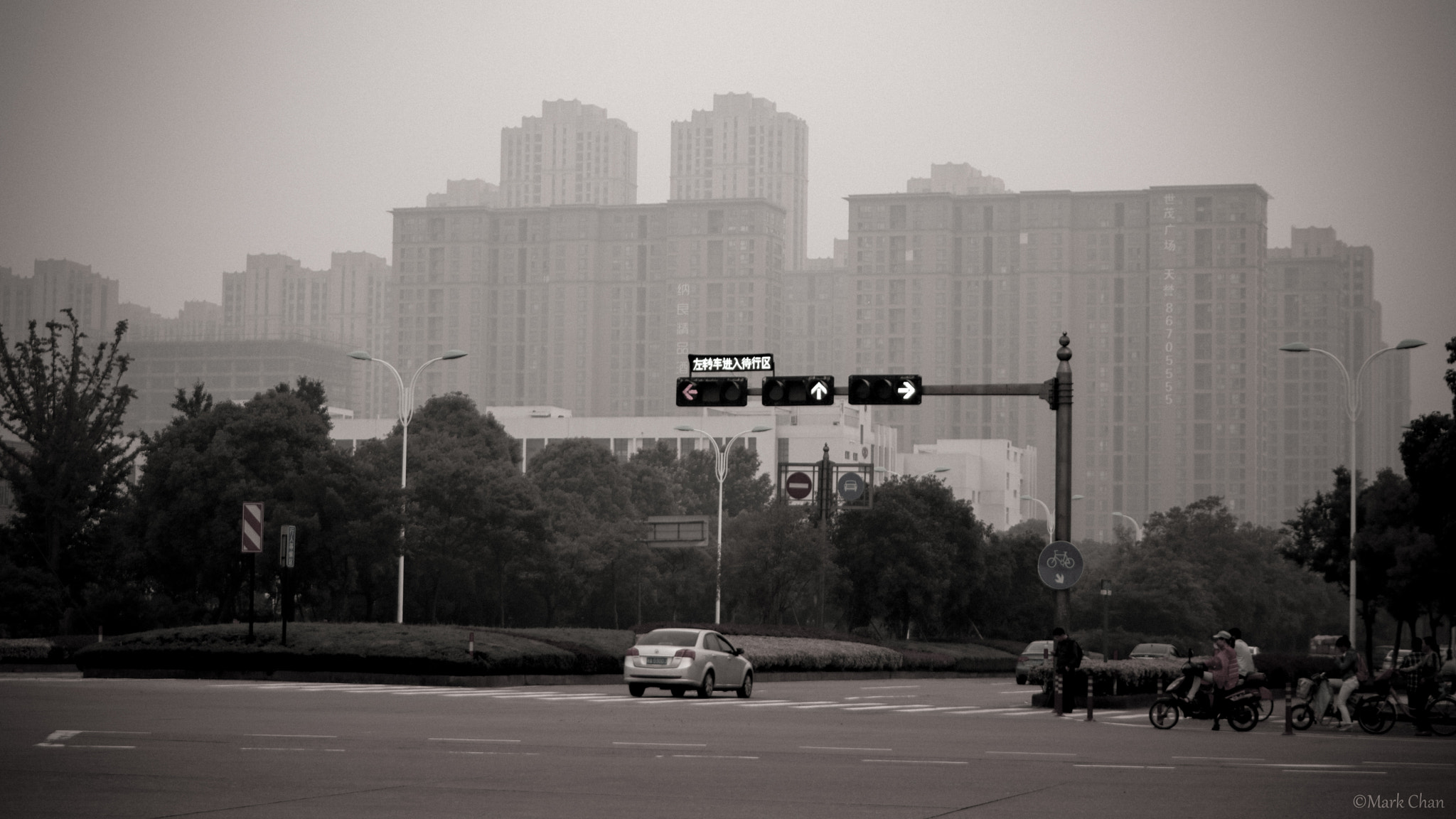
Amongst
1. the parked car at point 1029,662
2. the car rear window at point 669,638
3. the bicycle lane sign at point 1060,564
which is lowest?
the parked car at point 1029,662

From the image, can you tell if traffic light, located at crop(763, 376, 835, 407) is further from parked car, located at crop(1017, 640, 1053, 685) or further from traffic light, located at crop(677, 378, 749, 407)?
parked car, located at crop(1017, 640, 1053, 685)

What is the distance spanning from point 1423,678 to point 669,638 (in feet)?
42.7

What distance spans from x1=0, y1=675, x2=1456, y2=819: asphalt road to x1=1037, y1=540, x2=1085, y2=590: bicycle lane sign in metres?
2.32

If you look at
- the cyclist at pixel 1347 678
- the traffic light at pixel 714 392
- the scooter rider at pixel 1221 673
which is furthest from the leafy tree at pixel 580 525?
the cyclist at pixel 1347 678

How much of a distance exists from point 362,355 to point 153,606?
1319 cm

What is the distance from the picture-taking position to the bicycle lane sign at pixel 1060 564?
26.8 m

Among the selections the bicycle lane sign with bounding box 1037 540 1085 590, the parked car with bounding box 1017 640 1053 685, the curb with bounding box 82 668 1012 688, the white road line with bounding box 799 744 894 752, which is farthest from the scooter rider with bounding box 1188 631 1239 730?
the parked car with bounding box 1017 640 1053 685

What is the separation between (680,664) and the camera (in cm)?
3006

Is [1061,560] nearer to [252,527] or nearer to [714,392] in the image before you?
[714,392]

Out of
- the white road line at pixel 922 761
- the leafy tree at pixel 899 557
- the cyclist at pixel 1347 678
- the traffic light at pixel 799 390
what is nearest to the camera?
the white road line at pixel 922 761

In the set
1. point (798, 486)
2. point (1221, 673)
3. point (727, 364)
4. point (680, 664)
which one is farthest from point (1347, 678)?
point (798, 486)

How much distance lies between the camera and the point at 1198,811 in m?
12.2

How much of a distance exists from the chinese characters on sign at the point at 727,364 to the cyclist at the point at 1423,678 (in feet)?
38.8

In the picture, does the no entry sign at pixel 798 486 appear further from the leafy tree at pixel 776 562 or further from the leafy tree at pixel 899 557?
the leafy tree at pixel 899 557
